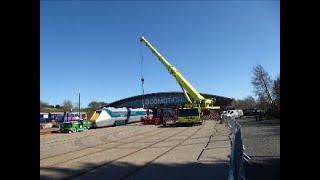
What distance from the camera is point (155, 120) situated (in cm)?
7181

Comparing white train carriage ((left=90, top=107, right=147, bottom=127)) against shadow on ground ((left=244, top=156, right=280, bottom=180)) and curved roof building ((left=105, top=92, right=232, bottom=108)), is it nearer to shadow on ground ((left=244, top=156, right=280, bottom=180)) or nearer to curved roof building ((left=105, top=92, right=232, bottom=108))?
shadow on ground ((left=244, top=156, right=280, bottom=180))

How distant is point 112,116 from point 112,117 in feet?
0.47

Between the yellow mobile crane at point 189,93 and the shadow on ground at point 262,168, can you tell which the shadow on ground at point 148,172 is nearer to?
the shadow on ground at point 262,168

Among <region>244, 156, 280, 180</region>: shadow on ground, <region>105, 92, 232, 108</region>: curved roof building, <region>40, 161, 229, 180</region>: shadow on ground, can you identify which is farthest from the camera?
<region>105, 92, 232, 108</region>: curved roof building

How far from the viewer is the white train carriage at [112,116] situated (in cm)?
6334

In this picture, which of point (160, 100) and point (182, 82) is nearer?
point (182, 82)

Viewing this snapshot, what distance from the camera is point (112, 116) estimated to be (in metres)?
66.6

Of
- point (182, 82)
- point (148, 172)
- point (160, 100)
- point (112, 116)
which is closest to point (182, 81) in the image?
point (182, 82)

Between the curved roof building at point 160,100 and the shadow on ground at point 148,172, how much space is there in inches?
4697

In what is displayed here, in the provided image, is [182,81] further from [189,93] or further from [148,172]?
[148,172]

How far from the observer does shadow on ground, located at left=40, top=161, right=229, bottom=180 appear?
13.9m

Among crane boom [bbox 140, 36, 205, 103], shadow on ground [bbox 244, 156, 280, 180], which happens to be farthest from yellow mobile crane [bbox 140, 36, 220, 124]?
shadow on ground [bbox 244, 156, 280, 180]
